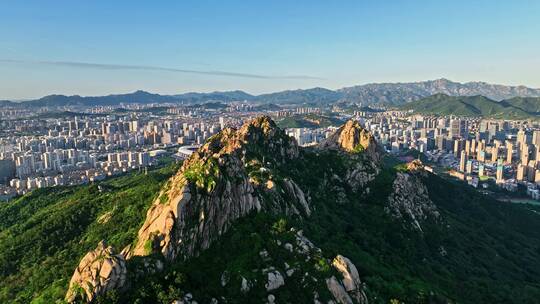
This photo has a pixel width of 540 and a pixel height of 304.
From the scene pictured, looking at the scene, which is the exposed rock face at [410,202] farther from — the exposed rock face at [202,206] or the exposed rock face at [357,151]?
the exposed rock face at [202,206]

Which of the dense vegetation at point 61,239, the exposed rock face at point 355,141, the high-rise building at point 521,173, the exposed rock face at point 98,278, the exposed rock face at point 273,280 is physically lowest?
the high-rise building at point 521,173

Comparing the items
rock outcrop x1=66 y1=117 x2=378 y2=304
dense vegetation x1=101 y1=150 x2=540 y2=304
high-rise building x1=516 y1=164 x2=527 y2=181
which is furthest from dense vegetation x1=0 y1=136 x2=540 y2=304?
high-rise building x1=516 y1=164 x2=527 y2=181

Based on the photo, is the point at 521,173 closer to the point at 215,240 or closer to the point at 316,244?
the point at 316,244

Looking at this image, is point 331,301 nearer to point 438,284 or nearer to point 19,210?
point 438,284

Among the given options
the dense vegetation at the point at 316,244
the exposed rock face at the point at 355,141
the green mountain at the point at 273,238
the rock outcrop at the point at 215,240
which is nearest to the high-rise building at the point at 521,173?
the green mountain at the point at 273,238

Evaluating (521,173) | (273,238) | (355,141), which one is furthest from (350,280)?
(521,173)

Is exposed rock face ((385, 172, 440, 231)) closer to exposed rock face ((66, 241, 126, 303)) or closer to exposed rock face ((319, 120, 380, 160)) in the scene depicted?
exposed rock face ((319, 120, 380, 160))
